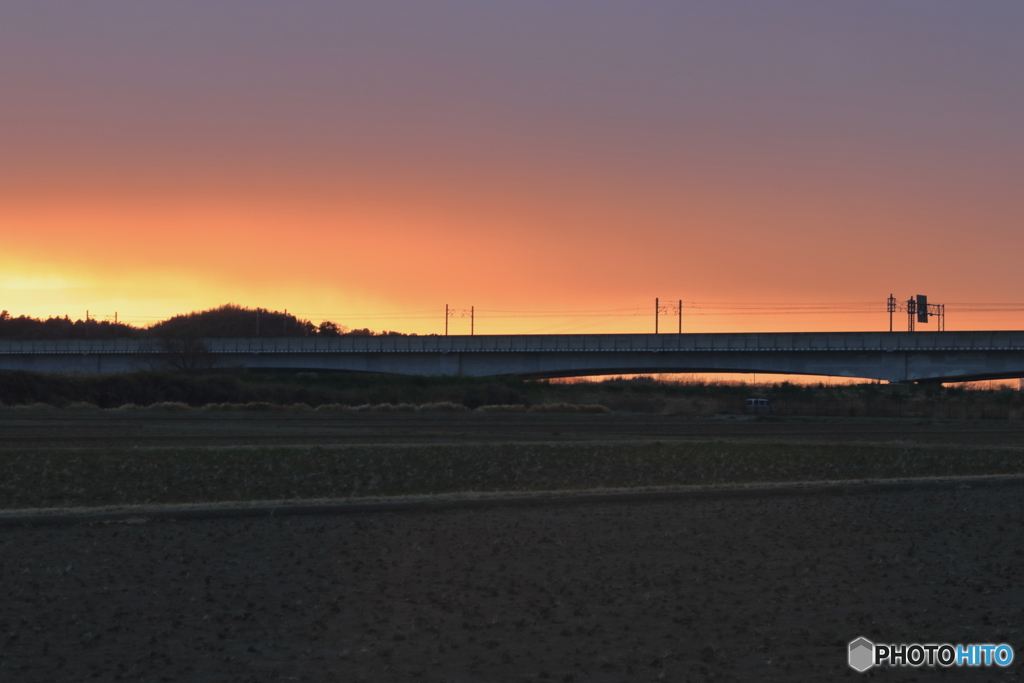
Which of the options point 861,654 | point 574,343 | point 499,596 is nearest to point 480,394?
point 574,343

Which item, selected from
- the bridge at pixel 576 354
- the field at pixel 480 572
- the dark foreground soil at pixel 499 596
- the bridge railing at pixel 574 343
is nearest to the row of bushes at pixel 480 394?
the bridge at pixel 576 354

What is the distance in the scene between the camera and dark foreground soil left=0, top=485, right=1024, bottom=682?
7.13m

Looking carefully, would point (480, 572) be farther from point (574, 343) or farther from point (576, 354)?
point (576, 354)

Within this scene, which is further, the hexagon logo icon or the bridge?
the bridge

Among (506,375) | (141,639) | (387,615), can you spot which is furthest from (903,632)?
(506,375)

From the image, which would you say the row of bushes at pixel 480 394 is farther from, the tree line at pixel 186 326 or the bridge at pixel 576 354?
the tree line at pixel 186 326

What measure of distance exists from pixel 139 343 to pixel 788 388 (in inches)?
2538

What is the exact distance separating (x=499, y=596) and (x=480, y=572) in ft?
3.55

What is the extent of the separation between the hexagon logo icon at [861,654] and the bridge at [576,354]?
73950 millimetres

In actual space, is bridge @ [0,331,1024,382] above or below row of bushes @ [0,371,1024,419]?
above

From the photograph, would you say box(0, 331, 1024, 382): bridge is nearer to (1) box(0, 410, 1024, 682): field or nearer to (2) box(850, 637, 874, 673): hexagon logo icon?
(1) box(0, 410, 1024, 682): field

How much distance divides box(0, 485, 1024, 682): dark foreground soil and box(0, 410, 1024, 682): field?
0.11ft

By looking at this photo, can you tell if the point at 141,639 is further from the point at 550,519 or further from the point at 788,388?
the point at 788,388

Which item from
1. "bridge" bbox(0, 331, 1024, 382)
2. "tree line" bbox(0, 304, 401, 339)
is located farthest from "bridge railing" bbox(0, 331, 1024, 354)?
"tree line" bbox(0, 304, 401, 339)
